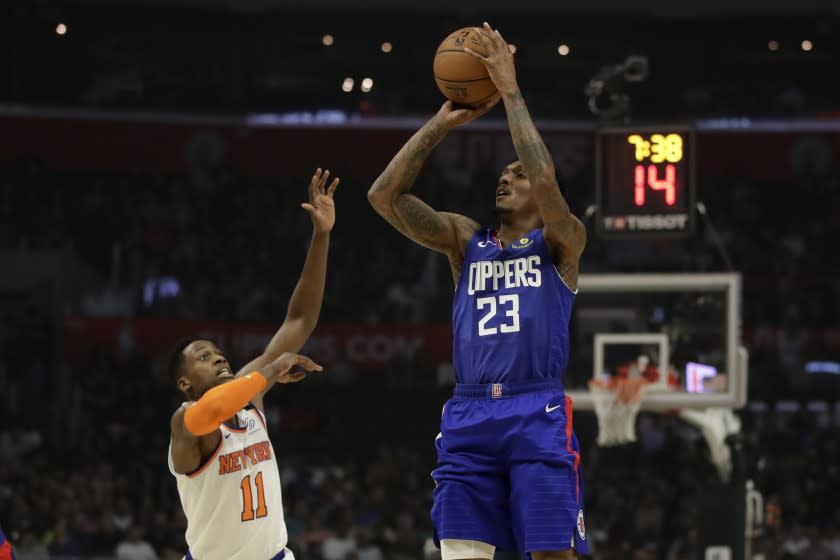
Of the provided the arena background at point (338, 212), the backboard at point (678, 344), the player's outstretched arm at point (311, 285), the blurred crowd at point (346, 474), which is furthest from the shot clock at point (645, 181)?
the arena background at point (338, 212)

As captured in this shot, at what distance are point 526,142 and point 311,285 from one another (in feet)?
5.45

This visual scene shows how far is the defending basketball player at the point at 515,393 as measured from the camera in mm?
5121

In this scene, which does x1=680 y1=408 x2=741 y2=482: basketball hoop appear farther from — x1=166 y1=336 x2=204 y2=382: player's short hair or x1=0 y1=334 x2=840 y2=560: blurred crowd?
x1=166 y1=336 x2=204 y2=382: player's short hair

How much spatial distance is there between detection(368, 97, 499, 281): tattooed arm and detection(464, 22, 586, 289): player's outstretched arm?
0.97 ft

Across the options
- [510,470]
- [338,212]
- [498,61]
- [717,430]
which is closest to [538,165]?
[498,61]

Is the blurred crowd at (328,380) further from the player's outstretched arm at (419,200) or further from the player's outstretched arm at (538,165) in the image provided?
the player's outstretched arm at (538,165)

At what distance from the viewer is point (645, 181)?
435 inches

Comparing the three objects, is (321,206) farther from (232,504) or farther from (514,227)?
(232,504)

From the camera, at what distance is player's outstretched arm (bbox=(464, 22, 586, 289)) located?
512cm

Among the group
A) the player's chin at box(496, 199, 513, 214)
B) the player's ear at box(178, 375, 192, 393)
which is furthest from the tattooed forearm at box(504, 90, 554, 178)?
the player's ear at box(178, 375, 192, 393)

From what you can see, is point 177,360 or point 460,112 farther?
point 177,360

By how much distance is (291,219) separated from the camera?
69.8ft

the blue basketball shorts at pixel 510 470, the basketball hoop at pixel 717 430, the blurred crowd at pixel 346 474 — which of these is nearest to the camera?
the blue basketball shorts at pixel 510 470

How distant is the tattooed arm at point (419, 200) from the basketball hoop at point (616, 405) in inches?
227
